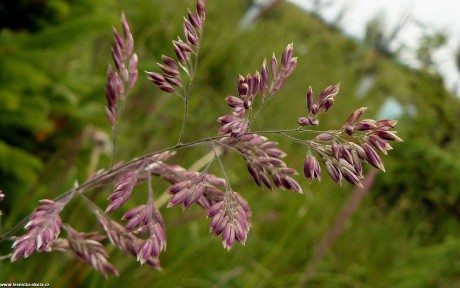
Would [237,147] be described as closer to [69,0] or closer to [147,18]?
[69,0]

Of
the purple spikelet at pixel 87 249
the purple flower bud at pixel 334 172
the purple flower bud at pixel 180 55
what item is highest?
the purple flower bud at pixel 180 55

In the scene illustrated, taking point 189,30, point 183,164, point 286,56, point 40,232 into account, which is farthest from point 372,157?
point 183,164

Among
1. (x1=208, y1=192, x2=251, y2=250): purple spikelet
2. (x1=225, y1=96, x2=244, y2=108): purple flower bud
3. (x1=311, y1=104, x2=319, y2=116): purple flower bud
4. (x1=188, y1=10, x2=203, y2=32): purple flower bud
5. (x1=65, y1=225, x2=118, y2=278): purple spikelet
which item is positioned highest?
(x1=188, y1=10, x2=203, y2=32): purple flower bud

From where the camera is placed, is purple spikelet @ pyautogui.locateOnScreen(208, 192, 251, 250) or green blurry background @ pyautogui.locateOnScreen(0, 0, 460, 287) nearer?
purple spikelet @ pyautogui.locateOnScreen(208, 192, 251, 250)

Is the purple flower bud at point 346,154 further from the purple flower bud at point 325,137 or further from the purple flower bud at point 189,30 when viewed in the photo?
the purple flower bud at point 189,30

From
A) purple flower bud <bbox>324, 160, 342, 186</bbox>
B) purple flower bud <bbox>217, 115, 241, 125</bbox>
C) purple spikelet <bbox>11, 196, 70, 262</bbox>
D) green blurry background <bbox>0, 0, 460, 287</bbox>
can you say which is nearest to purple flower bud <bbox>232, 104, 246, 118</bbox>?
purple flower bud <bbox>217, 115, 241, 125</bbox>

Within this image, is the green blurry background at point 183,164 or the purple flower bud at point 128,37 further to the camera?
the green blurry background at point 183,164

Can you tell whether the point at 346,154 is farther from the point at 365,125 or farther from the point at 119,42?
the point at 119,42

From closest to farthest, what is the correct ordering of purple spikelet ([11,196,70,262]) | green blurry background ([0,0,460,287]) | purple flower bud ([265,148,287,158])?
purple spikelet ([11,196,70,262]) < purple flower bud ([265,148,287,158]) < green blurry background ([0,0,460,287])

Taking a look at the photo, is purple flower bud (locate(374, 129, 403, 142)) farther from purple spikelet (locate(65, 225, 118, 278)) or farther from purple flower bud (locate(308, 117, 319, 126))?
purple spikelet (locate(65, 225, 118, 278))

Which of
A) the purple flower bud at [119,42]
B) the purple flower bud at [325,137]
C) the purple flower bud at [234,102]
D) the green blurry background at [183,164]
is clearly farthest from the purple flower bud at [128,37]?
the green blurry background at [183,164]
